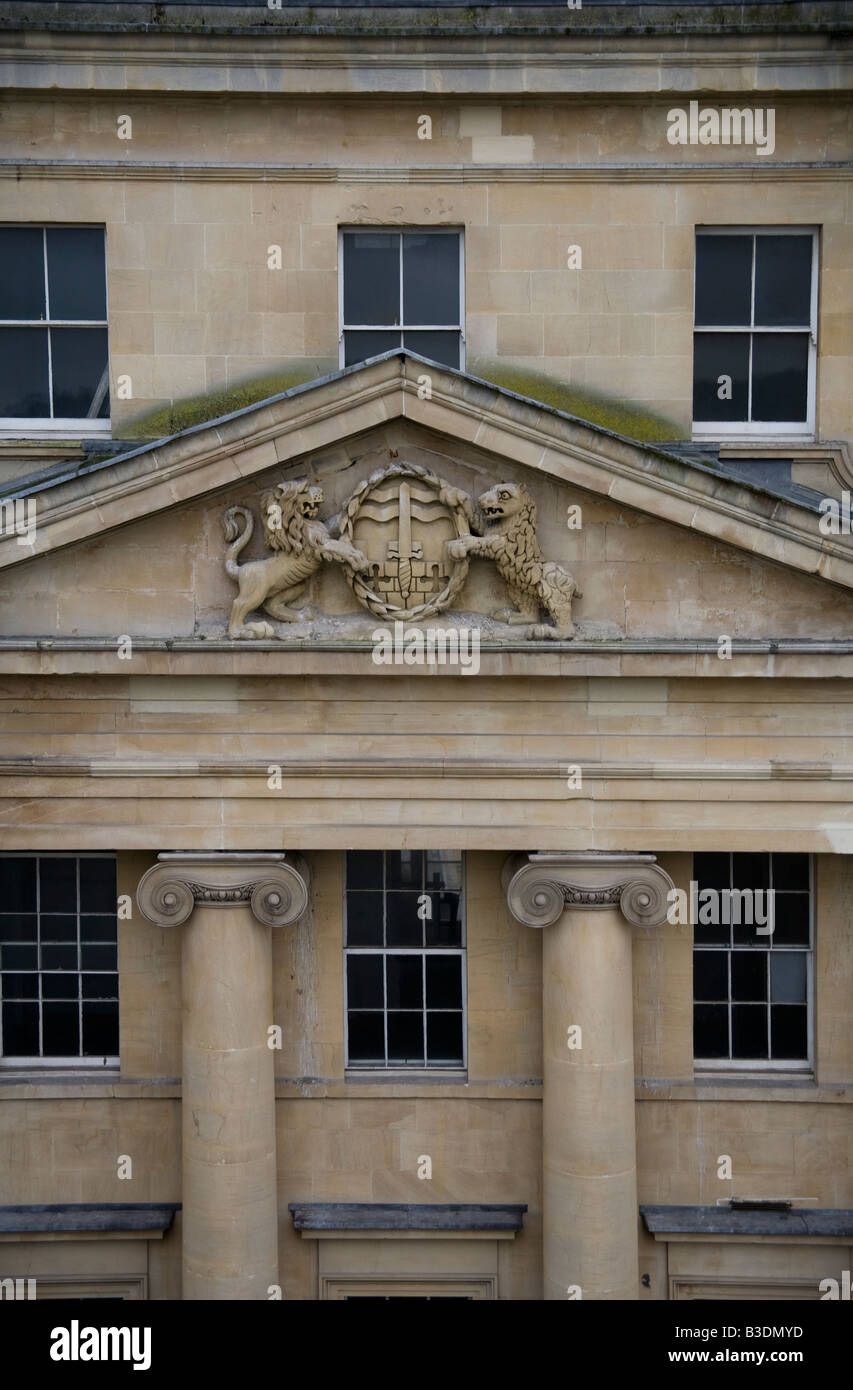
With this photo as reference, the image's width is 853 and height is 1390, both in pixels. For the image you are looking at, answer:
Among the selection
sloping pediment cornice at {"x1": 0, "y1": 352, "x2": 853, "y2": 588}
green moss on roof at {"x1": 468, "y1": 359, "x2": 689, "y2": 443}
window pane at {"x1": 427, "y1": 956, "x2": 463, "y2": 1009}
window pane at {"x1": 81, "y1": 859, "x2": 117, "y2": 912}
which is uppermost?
green moss on roof at {"x1": 468, "y1": 359, "x2": 689, "y2": 443}

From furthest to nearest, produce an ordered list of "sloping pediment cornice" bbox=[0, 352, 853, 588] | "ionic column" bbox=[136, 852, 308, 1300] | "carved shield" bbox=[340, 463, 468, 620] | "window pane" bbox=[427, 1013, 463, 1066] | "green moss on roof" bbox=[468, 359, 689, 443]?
1. "window pane" bbox=[427, 1013, 463, 1066]
2. "green moss on roof" bbox=[468, 359, 689, 443]
3. "ionic column" bbox=[136, 852, 308, 1300]
4. "carved shield" bbox=[340, 463, 468, 620]
5. "sloping pediment cornice" bbox=[0, 352, 853, 588]

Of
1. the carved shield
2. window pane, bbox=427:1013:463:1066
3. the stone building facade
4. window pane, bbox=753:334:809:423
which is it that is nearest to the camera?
the carved shield

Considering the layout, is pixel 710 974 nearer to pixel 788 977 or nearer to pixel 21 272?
pixel 788 977

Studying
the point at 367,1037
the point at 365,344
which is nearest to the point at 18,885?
the point at 367,1037

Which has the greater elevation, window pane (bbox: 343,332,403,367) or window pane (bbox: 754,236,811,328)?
window pane (bbox: 754,236,811,328)

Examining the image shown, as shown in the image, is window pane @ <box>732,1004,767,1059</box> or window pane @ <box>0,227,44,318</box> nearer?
window pane @ <box>0,227,44,318</box>

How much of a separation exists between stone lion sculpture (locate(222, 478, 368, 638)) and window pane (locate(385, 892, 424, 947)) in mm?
3550

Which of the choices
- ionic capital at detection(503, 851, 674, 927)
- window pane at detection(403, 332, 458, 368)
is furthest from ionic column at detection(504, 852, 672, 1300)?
window pane at detection(403, 332, 458, 368)

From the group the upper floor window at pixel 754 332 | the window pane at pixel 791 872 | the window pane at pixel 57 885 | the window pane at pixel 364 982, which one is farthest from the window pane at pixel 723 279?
the window pane at pixel 57 885

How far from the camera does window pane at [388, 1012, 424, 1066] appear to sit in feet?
44.4

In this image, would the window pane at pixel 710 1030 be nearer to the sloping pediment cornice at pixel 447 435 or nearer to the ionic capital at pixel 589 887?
the ionic capital at pixel 589 887

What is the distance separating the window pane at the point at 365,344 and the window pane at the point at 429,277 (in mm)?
293

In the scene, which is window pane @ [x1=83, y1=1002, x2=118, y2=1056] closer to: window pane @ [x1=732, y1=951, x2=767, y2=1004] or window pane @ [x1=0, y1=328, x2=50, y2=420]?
window pane @ [x1=0, y1=328, x2=50, y2=420]
